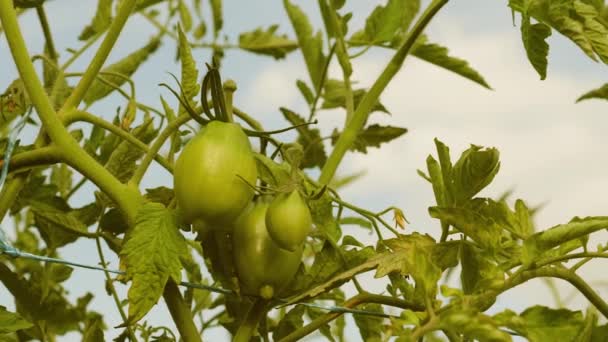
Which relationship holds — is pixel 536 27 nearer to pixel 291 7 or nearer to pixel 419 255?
pixel 419 255

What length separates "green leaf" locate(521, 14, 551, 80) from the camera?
2.47 feet

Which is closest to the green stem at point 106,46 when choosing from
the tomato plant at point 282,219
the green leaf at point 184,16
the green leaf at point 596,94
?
the tomato plant at point 282,219

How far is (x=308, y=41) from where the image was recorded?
122cm

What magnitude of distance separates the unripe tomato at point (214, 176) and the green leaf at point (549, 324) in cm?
29

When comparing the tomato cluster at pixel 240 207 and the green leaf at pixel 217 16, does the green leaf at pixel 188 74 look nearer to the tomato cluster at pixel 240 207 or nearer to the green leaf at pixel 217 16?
the tomato cluster at pixel 240 207

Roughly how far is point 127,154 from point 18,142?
0.43 feet

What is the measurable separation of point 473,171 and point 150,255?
314 millimetres

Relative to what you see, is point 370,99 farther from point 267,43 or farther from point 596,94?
point 267,43

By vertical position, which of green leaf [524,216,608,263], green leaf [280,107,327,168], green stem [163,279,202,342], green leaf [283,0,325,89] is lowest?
green leaf [524,216,608,263]

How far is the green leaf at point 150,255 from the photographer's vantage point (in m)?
0.75

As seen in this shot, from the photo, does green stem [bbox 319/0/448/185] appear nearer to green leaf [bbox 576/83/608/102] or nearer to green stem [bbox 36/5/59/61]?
green leaf [bbox 576/83/608/102]

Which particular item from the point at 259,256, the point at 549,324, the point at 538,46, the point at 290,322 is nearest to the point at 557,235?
the point at 549,324

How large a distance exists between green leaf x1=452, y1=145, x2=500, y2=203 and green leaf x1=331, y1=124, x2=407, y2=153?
0.40 m

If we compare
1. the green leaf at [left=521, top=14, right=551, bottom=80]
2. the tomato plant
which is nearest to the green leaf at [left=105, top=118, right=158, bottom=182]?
the tomato plant
